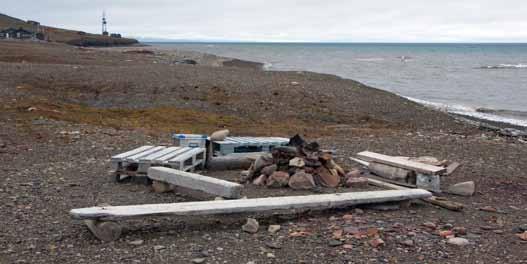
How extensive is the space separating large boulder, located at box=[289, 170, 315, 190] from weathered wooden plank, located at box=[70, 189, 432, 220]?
1069 mm

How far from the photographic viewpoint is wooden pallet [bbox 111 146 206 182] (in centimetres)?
838

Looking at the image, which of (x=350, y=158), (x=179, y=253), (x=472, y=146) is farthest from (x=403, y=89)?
(x=179, y=253)

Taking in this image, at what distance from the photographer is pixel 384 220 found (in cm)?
677

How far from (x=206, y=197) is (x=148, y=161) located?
4.13 ft

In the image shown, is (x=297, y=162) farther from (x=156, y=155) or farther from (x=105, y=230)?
(x=105, y=230)

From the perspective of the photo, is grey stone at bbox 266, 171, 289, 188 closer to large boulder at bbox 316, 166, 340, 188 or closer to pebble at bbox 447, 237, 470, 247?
large boulder at bbox 316, 166, 340, 188

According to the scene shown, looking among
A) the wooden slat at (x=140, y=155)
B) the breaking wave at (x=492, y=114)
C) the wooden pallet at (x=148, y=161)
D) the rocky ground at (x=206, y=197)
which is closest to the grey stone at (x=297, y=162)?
the rocky ground at (x=206, y=197)

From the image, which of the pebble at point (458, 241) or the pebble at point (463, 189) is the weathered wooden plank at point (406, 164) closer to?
the pebble at point (463, 189)

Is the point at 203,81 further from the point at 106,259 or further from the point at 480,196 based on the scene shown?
the point at 106,259

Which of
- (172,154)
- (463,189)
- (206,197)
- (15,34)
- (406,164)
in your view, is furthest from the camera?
(15,34)

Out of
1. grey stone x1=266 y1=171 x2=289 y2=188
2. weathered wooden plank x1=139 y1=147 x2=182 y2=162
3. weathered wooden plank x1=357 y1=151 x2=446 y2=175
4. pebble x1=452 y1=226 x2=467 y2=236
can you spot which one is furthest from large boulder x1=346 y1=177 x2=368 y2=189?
weathered wooden plank x1=139 y1=147 x2=182 y2=162

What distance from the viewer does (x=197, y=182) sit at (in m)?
7.48

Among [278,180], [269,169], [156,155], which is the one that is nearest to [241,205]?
[278,180]

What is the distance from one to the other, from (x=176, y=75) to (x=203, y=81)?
295 cm
